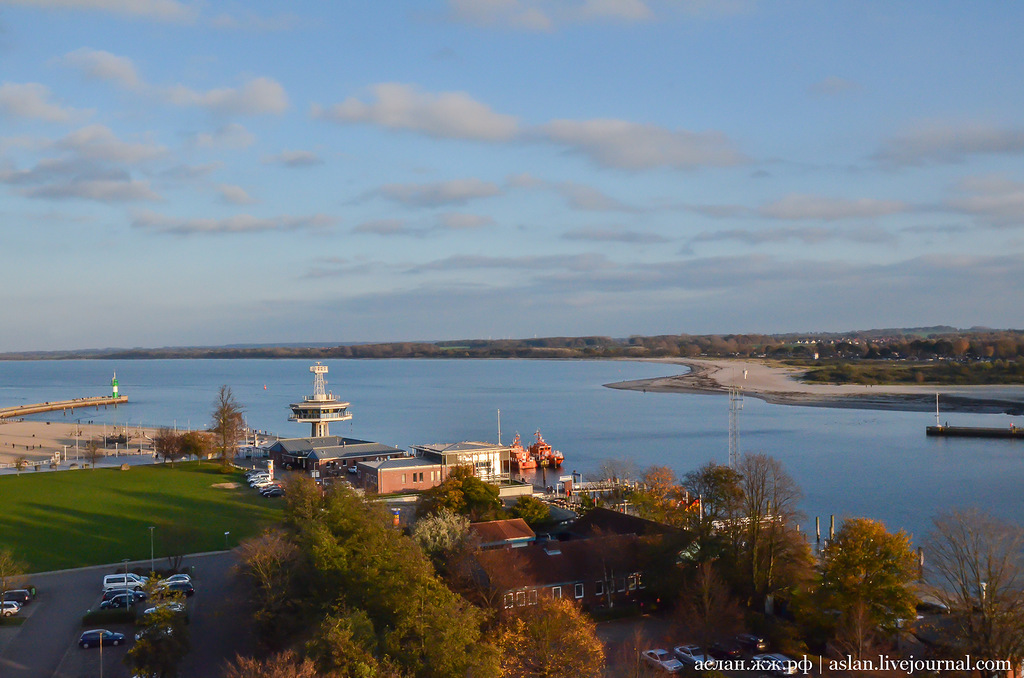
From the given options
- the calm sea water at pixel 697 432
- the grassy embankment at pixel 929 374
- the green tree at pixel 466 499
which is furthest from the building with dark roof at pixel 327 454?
the grassy embankment at pixel 929 374

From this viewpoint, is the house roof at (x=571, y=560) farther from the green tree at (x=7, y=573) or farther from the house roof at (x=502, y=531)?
the green tree at (x=7, y=573)

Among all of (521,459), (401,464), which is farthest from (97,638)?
(521,459)

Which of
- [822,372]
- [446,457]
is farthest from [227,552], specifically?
[822,372]

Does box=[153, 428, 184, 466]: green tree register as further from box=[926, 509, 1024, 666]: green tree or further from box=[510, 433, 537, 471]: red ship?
box=[926, 509, 1024, 666]: green tree

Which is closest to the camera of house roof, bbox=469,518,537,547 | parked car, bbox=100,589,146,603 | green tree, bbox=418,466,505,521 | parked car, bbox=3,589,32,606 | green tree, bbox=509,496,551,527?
parked car, bbox=100,589,146,603

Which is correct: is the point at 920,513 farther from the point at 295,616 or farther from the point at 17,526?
the point at 17,526

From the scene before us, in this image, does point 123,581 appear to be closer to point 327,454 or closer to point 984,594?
point 984,594

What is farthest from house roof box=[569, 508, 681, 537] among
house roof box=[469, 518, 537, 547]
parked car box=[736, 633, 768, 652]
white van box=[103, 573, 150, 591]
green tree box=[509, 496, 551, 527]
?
white van box=[103, 573, 150, 591]
